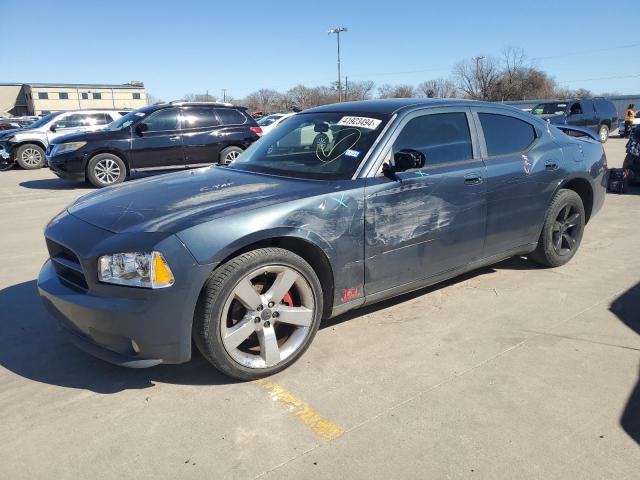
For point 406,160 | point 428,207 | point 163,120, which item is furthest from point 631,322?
point 163,120

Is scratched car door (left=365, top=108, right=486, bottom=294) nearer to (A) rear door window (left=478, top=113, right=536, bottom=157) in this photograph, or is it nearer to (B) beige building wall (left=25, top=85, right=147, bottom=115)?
(A) rear door window (left=478, top=113, right=536, bottom=157)

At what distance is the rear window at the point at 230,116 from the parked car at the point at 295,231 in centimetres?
760

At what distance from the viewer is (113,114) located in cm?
1552

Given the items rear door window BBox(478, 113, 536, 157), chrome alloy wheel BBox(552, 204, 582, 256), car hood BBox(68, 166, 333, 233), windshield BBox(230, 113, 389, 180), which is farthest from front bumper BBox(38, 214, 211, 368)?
chrome alloy wheel BBox(552, 204, 582, 256)

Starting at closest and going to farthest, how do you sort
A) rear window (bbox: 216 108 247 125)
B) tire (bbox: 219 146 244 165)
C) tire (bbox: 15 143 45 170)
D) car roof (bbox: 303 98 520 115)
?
1. car roof (bbox: 303 98 520 115)
2. tire (bbox: 219 146 244 165)
3. rear window (bbox: 216 108 247 125)
4. tire (bbox: 15 143 45 170)

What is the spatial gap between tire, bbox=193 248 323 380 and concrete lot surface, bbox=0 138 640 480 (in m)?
0.15

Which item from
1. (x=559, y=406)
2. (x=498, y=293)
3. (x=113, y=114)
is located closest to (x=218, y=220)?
(x=559, y=406)

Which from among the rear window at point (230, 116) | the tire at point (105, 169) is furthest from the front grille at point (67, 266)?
the rear window at point (230, 116)

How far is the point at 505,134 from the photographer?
4.36 m

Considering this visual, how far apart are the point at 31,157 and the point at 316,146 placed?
1429 cm

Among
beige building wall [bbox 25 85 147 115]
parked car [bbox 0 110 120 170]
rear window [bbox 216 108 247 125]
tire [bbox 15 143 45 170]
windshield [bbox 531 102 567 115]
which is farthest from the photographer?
beige building wall [bbox 25 85 147 115]

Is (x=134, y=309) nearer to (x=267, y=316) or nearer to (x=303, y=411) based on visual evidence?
(x=267, y=316)

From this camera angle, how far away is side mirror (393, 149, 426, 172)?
11.1 ft

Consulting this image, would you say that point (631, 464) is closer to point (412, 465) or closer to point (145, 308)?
point (412, 465)
